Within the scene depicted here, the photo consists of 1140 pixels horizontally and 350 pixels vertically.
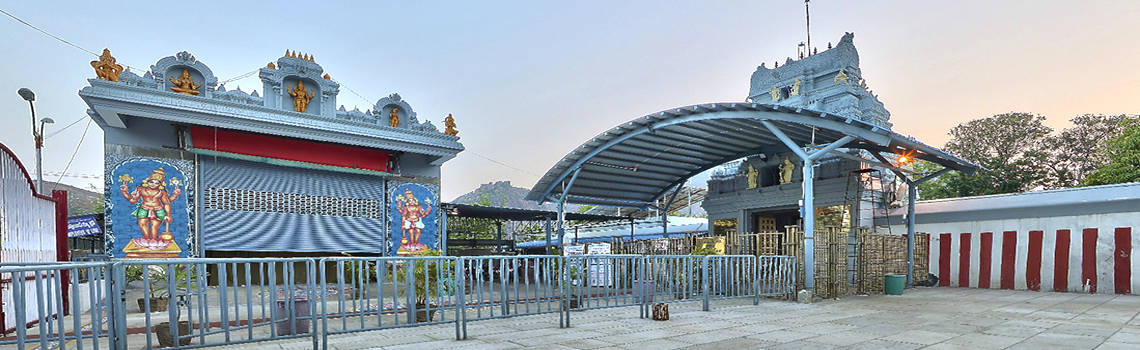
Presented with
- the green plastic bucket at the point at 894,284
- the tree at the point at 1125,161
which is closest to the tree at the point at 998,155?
the tree at the point at 1125,161

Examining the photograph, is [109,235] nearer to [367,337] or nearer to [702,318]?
[367,337]

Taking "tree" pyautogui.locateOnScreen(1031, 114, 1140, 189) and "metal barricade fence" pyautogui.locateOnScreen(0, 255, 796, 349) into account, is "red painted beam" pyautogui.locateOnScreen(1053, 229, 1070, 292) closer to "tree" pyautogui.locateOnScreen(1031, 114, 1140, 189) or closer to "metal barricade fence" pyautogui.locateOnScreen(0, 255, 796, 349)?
"metal barricade fence" pyautogui.locateOnScreen(0, 255, 796, 349)

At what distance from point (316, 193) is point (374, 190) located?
1748 millimetres

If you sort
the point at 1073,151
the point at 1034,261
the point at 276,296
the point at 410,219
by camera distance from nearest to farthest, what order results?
the point at 276,296 < the point at 1034,261 < the point at 410,219 < the point at 1073,151

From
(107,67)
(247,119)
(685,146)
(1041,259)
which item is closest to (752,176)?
(685,146)

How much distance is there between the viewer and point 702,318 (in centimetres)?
896

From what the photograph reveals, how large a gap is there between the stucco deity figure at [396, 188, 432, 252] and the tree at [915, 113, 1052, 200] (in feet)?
86.2

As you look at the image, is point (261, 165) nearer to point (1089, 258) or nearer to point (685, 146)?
point (685, 146)

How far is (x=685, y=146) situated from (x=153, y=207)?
14365 millimetres

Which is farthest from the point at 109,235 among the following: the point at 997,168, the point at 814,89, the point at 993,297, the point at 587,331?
the point at 997,168

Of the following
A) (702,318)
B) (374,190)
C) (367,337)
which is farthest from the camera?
(374,190)

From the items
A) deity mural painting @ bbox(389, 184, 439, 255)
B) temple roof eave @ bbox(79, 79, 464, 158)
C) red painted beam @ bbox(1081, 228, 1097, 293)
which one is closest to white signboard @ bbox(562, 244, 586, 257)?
deity mural painting @ bbox(389, 184, 439, 255)

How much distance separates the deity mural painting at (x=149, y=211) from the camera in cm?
1430

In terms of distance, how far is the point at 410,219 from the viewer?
1911 centimetres
